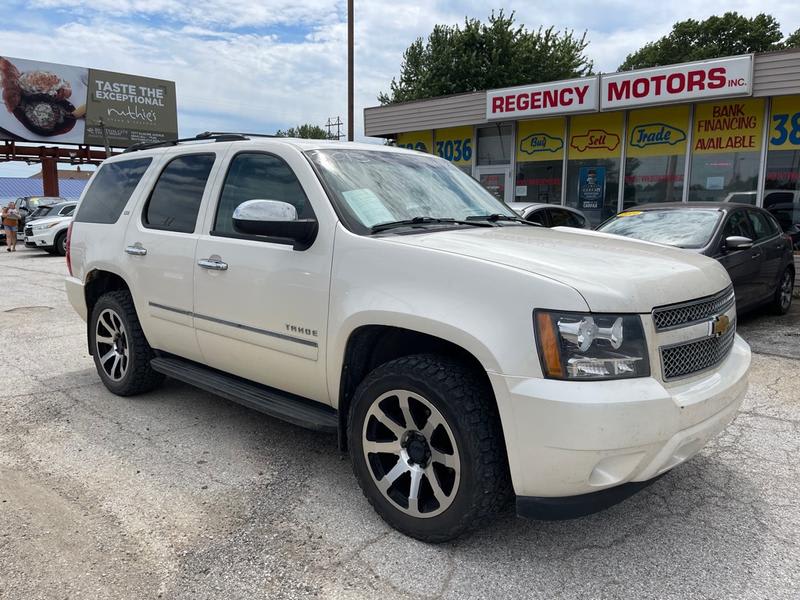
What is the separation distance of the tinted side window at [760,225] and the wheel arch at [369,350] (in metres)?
6.25

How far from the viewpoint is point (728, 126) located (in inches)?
456

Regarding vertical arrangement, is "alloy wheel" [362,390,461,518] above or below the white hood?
below

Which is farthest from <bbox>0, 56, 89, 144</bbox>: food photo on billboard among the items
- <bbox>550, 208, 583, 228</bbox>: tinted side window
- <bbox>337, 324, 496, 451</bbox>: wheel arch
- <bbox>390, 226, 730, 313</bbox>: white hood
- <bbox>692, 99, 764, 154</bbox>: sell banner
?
<bbox>390, 226, 730, 313</bbox>: white hood

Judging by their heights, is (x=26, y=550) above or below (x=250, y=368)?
below

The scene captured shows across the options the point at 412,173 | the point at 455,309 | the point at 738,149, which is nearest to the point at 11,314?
the point at 412,173

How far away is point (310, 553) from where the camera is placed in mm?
2707

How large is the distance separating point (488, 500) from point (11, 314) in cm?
837

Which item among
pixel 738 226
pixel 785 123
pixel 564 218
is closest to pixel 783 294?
pixel 738 226

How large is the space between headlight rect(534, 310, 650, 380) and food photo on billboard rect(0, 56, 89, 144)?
42860 millimetres

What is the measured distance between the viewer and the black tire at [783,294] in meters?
8.25

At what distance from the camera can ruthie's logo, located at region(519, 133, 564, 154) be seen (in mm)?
13828

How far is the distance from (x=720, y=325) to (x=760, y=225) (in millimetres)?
5996

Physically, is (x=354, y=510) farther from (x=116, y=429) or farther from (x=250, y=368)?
(x=116, y=429)

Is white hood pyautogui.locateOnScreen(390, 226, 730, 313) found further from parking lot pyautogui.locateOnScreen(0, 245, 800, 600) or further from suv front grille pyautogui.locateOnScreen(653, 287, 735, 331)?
parking lot pyautogui.locateOnScreen(0, 245, 800, 600)
